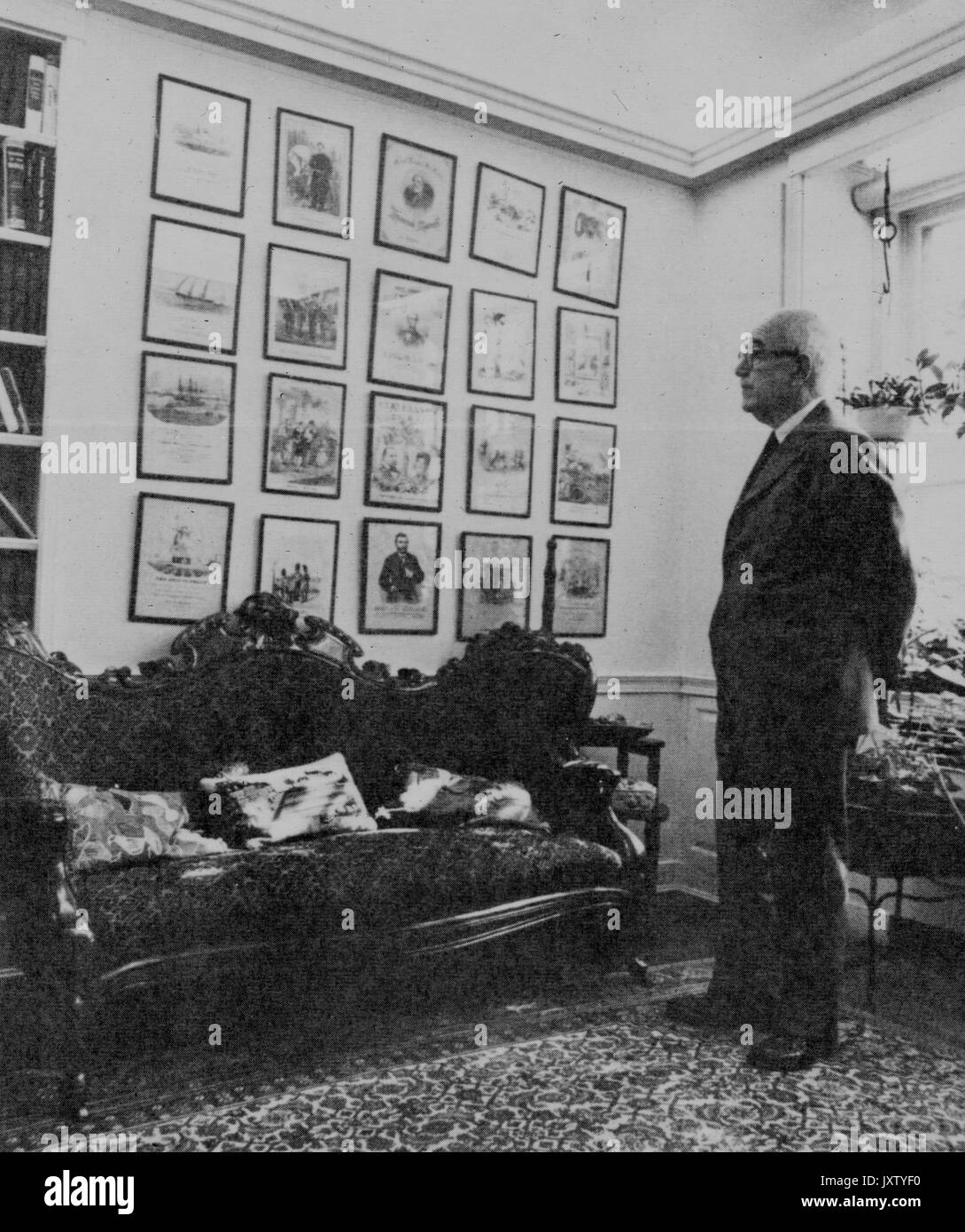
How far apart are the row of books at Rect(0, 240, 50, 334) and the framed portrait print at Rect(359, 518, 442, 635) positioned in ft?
4.12

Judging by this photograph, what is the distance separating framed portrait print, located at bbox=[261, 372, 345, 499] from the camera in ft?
11.6

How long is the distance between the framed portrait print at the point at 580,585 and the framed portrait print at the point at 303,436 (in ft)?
3.34

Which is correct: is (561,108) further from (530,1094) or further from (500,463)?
(530,1094)

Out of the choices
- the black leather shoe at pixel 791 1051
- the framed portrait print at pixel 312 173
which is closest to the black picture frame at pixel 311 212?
the framed portrait print at pixel 312 173

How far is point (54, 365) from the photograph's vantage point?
123 inches

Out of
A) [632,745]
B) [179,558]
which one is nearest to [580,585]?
[632,745]

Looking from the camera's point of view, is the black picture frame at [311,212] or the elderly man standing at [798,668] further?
the black picture frame at [311,212]

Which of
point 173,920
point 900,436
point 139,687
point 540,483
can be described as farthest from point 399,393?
point 173,920

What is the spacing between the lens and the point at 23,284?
3.06 metres

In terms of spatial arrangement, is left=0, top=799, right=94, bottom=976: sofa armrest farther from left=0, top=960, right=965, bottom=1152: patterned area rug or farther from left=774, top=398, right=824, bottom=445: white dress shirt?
left=774, top=398, right=824, bottom=445: white dress shirt

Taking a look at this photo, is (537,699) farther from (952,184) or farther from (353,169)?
(952,184)

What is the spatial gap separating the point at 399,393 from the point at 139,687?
1443 millimetres

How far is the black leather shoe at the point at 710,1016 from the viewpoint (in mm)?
2729

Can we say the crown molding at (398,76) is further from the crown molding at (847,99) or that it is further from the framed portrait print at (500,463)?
the framed portrait print at (500,463)
